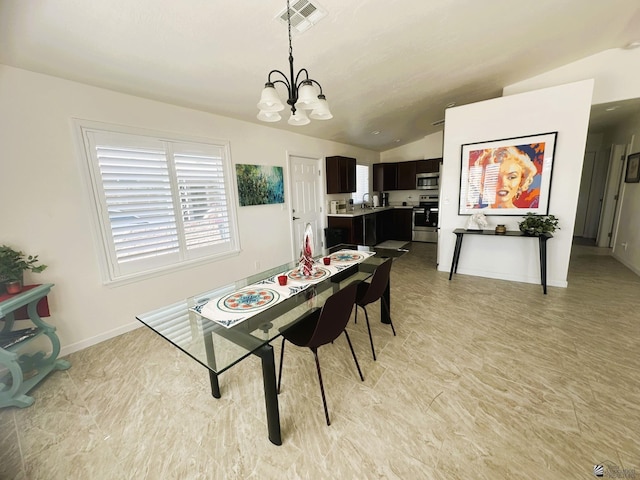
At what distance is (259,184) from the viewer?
367cm

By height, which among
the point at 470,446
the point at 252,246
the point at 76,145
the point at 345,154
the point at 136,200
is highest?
the point at 345,154

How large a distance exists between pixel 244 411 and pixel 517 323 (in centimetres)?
256

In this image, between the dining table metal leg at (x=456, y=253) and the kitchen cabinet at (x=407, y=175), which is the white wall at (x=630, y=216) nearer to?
the dining table metal leg at (x=456, y=253)

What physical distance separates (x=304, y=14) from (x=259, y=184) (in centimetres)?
223

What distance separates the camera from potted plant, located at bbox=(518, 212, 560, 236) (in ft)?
10.0

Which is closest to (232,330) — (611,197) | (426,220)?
(426,220)

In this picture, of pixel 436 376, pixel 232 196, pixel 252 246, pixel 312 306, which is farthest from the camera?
pixel 252 246

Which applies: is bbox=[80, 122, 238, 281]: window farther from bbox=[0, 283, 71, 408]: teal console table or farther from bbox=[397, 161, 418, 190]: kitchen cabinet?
bbox=[397, 161, 418, 190]: kitchen cabinet

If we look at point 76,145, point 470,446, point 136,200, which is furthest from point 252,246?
point 470,446

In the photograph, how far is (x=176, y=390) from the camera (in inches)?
70.3

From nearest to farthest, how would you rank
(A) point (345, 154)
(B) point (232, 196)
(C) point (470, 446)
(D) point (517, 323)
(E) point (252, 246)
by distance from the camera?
(C) point (470, 446) → (D) point (517, 323) → (B) point (232, 196) → (E) point (252, 246) → (A) point (345, 154)

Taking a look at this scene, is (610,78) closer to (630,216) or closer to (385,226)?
(630,216)

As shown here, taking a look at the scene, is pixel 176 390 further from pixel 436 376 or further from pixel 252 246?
pixel 252 246

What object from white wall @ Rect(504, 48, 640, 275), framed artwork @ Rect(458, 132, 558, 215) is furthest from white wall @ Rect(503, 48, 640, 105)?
framed artwork @ Rect(458, 132, 558, 215)
